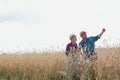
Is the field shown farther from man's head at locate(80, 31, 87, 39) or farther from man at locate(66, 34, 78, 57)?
man's head at locate(80, 31, 87, 39)

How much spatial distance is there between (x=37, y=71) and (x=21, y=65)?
0.81 m

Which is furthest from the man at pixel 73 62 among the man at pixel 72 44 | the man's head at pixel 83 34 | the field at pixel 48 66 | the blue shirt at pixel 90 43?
the man's head at pixel 83 34

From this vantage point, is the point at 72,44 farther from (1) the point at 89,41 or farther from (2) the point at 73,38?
(1) the point at 89,41

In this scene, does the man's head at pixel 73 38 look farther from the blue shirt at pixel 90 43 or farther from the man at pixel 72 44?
the blue shirt at pixel 90 43

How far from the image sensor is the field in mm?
9664

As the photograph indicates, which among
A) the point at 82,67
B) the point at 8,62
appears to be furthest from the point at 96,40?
the point at 8,62

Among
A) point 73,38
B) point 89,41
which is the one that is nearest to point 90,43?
point 89,41

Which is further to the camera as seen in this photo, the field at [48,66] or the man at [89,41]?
the man at [89,41]

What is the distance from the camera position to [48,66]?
11.2m

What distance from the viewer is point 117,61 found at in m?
9.71

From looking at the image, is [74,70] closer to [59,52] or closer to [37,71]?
[37,71]

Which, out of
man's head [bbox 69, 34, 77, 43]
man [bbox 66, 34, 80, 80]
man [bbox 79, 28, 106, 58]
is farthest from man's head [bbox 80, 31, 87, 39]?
man [bbox 66, 34, 80, 80]

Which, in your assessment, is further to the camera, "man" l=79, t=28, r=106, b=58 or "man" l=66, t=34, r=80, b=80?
"man" l=79, t=28, r=106, b=58

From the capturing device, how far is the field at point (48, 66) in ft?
31.7
